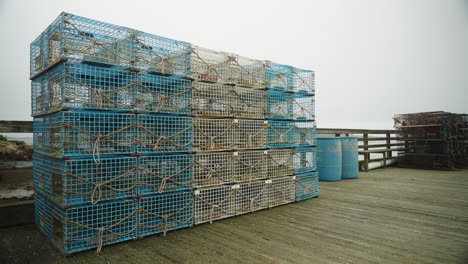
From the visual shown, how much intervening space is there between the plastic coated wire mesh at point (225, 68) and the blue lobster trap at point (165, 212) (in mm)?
1873

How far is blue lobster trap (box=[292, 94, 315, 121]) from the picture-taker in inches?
234

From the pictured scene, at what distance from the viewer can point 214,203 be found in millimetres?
4449

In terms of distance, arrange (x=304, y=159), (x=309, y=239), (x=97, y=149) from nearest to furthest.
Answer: (x=97, y=149), (x=309, y=239), (x=304, y=159)

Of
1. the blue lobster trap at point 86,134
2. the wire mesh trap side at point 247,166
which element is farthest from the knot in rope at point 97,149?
the wire mesh trap side at point 247,166

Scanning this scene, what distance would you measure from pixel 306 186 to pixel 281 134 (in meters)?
1.29

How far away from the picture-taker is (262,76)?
535 cm

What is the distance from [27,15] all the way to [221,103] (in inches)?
234

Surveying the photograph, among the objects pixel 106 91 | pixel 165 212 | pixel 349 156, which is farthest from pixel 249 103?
pixel 349 156

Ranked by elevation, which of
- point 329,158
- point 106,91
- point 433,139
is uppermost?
point 106,91

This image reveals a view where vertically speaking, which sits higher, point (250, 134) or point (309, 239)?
point (250, 134)

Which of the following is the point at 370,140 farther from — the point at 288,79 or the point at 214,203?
the point at 214,203

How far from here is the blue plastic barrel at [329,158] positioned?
7.69 m

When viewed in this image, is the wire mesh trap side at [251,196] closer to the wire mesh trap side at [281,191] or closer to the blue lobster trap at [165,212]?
the wire mesh trap side at [281,191]

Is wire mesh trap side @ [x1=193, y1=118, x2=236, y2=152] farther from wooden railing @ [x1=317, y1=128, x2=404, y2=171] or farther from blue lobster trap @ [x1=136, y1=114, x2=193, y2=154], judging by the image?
wooden railing @ [x1=317, y1=128, x2=404, y2=171]
